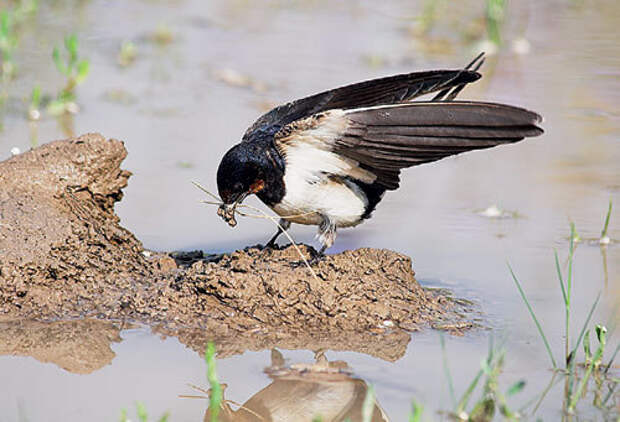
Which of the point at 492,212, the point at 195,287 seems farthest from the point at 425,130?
the point at 492,212

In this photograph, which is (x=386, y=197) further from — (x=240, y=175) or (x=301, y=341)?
(x=301, y=341)

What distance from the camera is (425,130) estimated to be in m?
3.90

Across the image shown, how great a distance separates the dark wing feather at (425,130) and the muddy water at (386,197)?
743 mm

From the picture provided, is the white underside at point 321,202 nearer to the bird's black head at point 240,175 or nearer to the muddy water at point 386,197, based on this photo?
the bird's black head at point 240,175

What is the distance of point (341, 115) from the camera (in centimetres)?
397

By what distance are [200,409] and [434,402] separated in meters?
0.77

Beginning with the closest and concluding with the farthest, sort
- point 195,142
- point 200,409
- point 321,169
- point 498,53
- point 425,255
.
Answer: point 200,409
point 321,169
point 425,255
point 195,142
point 498,53

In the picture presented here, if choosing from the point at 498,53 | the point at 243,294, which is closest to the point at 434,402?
the point at 243,294

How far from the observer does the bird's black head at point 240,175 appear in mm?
4199

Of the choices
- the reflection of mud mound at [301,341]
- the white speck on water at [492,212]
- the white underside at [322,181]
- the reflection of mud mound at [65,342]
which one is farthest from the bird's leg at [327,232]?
the white speck on water at [492,212]

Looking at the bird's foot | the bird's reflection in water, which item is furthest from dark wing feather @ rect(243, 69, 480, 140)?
the bird's reflection in water

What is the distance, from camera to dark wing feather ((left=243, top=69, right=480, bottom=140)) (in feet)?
14.1

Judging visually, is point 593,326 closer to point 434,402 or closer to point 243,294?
point 434,402

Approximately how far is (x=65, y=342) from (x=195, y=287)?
563 millimetres
